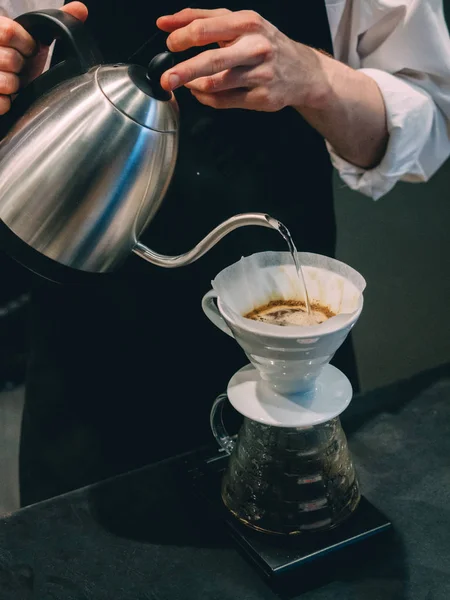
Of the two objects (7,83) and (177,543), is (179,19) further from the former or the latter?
(177,543)

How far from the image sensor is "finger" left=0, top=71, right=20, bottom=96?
79 cm

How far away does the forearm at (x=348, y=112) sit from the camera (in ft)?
3.38

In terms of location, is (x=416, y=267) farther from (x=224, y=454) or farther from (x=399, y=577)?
(x=399, y=577)

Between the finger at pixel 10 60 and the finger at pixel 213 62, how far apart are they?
0.56ft

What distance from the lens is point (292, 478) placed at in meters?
0.87

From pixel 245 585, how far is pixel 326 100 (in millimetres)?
622

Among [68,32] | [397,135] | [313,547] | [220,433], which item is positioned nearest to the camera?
[68,32]

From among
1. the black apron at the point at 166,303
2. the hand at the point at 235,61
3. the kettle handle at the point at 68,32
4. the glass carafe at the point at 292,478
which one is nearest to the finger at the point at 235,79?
the hand at the point at 235,61

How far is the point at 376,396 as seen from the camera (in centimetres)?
119

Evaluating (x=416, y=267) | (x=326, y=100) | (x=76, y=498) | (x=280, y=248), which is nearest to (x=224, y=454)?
(x=76, y=498)

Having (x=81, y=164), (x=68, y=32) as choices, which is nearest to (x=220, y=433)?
(x=81, y=164)

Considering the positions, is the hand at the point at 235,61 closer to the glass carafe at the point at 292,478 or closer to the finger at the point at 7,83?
the finger at the point at 7,83

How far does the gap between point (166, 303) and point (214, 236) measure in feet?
1.40

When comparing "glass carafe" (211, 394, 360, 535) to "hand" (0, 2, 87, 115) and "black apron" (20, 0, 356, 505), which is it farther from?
"hand" (0, 2, 87, 115)
